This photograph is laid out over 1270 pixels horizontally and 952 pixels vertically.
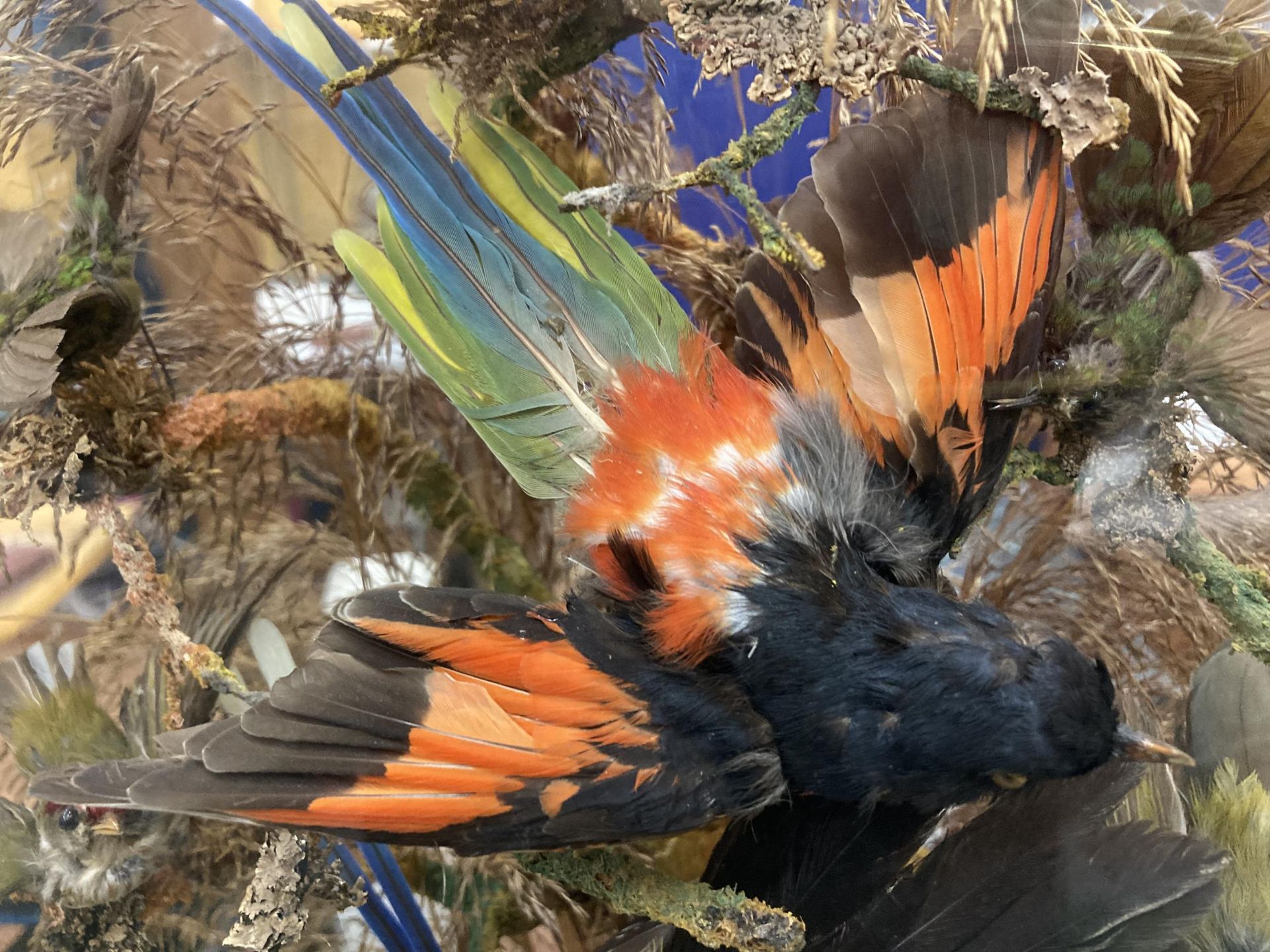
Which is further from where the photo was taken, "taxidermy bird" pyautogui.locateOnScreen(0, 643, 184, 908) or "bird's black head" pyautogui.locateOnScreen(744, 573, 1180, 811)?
"taxidermy bird" pyautogui.locateOnScreen(0, 643, 184, 908)

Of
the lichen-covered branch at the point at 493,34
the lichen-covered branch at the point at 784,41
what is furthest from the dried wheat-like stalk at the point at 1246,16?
the lichen-covered branch at the point at 493,34

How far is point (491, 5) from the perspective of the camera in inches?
18.5

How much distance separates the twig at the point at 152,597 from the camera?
22.1 inches

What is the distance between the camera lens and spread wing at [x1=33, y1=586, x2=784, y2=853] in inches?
16.4

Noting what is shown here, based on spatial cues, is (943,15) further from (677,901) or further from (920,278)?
(677,901)

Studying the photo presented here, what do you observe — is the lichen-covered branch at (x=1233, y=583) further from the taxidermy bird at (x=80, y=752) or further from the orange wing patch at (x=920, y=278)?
the taxidermy bird at (x=80, y=752)

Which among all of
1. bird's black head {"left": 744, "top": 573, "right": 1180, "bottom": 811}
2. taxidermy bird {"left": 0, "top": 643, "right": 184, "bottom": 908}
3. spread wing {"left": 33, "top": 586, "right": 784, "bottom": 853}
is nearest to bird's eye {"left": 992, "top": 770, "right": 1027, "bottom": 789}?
bird's black head {"left": 744, "top": 573, "right": 1180, "bottom": 811}

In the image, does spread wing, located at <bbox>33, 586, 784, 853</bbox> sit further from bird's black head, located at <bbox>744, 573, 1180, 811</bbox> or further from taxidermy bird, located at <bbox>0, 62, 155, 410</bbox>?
taxidermy bird, located at <bbox>0, 62, 155, 410</bbox>

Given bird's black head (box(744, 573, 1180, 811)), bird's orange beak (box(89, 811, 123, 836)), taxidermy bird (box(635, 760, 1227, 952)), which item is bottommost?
taxidermy bird (box(635, 760, 1227, 952))

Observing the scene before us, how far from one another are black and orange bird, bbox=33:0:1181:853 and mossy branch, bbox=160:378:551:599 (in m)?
0.08

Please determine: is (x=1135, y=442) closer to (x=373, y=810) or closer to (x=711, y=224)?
(x=711, y=224)

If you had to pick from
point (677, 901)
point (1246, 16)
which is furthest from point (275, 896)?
point (1246, 16)

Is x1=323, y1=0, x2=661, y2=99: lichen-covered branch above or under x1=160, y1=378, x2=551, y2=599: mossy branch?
above

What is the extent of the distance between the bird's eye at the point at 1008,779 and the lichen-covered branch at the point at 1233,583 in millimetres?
149
